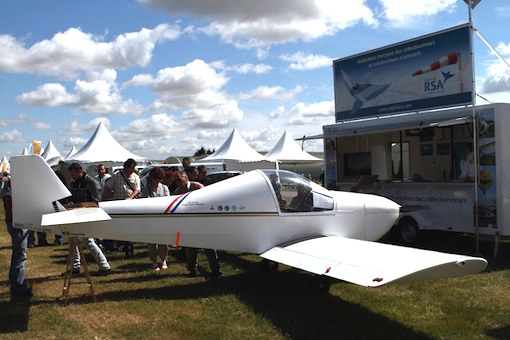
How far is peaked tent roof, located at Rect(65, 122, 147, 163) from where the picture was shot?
20.1 meters

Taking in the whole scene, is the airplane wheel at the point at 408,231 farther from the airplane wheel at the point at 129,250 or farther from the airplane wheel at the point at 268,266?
the airplane wheel at the point at 129,250

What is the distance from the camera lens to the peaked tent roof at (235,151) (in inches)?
945

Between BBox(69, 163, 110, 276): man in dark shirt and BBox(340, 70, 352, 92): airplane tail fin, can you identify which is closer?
BBox(69, 163, 110, 276): man in dark shirt

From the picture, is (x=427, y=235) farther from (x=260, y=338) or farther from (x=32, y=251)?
(x=32, y=251)

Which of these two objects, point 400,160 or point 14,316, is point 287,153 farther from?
point 14,316

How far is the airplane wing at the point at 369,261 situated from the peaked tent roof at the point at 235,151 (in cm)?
1797

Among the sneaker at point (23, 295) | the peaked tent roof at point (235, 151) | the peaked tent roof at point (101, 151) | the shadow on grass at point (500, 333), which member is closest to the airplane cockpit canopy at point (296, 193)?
the shadow on grass at point (500, 333)

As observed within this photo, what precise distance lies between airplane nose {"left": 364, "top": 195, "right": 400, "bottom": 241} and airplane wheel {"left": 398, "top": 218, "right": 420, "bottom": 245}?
7.46 ft

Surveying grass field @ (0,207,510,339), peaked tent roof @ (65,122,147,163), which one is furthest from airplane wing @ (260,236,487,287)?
peaked tent roof @ (65,122,147,163)

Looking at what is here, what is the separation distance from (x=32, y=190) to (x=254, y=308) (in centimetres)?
280

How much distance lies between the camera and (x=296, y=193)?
20.7 feet

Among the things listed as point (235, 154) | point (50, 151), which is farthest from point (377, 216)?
point (50, 151)

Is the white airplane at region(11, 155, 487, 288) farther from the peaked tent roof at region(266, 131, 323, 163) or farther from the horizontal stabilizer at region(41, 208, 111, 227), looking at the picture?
the peaked tent roof at region(266, 131, 323, 163)

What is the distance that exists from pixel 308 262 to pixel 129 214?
216 cm
